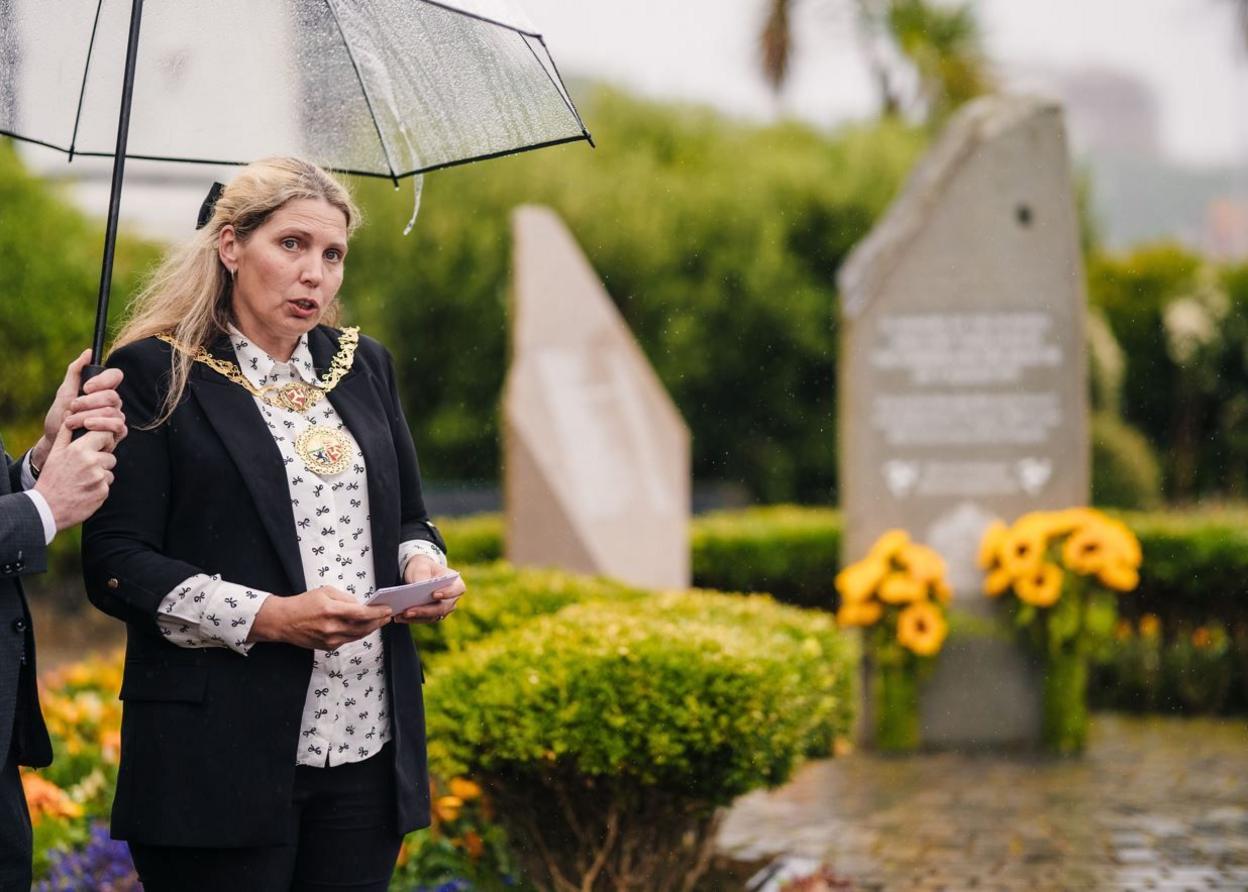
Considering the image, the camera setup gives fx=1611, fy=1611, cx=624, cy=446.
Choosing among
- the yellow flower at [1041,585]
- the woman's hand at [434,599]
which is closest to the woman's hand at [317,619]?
the woman's hand at [434,599]

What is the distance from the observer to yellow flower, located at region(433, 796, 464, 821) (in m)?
5.06

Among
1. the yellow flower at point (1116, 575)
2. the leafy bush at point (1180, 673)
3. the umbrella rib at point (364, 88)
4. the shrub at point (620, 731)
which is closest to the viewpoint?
the umbrella rib at point (364, 88)

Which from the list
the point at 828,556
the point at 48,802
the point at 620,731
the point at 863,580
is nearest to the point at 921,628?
the point at 863,580

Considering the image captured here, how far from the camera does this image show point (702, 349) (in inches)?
850

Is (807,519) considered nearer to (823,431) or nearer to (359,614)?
(823,431)

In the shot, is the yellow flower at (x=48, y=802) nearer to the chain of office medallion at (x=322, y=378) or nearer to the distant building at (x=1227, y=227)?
the chain of office medallion at (x=322, y=378)

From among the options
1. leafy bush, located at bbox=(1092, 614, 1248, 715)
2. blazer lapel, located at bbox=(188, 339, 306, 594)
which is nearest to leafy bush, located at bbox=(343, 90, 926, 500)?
leafy bush, located at bbox=(1092, 614, 1248, 715)

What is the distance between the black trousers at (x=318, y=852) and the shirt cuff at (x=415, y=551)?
1.13 ft

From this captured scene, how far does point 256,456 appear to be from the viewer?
2.77 metres

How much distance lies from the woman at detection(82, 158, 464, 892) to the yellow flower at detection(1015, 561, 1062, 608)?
→ 6.06 m

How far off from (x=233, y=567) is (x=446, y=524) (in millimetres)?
10352

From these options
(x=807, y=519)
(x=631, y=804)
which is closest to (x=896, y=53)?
(x=807, y=519)

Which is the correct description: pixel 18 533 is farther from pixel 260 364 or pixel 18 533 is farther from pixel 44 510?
pixel 260 364

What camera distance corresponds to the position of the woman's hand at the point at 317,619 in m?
2.63
